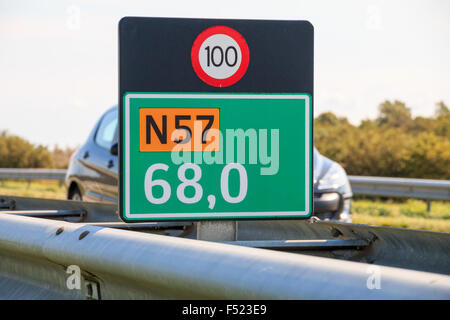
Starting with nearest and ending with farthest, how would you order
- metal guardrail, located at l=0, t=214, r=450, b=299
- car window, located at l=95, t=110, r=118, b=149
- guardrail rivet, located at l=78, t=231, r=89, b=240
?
metal guardrail, located at l=0, t=214, r=450, b=299
guardrail rivet, located at l=78, t=231, r=89, b=240
car window, located at l=95, t=110, r=118, b=149

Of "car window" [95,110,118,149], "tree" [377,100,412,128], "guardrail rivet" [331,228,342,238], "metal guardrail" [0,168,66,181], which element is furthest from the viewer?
"tree" [377,100,412,128]

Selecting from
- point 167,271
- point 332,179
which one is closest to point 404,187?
point 332,179

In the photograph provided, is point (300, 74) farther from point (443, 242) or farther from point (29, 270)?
point (29, 270)

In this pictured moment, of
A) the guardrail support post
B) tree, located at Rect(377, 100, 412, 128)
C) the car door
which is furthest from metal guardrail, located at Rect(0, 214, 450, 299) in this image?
tree, located at Rect(377, 100, 412, 128)

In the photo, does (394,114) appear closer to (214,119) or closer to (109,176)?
(109,176)

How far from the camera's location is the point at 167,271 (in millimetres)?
2139

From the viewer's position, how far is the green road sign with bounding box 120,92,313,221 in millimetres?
3332

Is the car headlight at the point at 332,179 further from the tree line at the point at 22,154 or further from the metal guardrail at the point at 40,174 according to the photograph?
the tree line at the point at 22,154

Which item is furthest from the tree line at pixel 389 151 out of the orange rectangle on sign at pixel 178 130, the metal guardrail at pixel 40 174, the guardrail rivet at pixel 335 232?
the orange rectangle on sign at pixel 178 130

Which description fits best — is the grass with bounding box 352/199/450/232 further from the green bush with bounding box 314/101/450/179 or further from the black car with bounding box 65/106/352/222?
the green bush with bounding box 314/101/450/179

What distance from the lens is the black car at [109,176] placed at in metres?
7.98

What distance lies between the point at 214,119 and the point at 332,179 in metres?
4.92

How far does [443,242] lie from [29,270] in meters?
1.74

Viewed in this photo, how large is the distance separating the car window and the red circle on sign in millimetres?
5585
